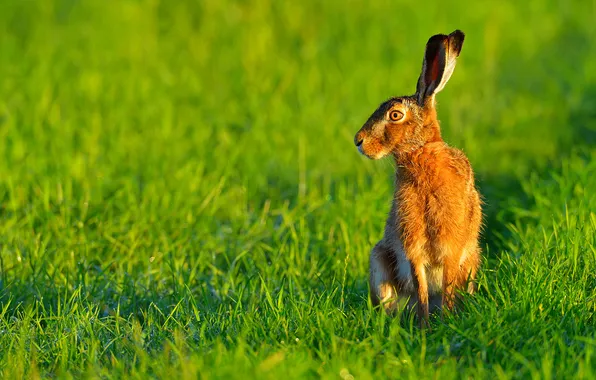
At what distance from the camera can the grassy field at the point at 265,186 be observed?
4.35 m

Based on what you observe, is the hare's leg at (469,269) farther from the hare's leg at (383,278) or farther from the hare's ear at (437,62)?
the hare's ear at (437,62)

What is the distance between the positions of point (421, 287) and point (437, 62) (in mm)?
1063

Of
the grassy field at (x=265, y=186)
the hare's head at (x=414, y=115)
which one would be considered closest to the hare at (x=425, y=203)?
the hare's head at (x=414, y=115)

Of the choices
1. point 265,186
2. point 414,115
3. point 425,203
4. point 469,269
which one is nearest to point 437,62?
point 414,115

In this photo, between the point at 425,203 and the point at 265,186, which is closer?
the point at 425,203

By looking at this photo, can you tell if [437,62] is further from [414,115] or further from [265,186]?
[265,186]

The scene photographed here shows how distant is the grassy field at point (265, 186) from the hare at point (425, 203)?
0.58ft

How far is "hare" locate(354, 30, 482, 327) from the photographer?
4.79 m

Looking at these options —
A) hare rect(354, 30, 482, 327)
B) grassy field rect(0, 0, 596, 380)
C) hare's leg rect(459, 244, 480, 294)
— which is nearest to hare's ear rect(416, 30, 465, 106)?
hare rect(354, 30, 482, 327)

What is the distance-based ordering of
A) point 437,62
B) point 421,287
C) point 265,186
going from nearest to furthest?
point 421,287, point 437,62, point 265,186

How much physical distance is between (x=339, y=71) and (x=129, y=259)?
4.05m

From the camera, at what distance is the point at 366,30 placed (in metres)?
10.2

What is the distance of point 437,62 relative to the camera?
193 inches

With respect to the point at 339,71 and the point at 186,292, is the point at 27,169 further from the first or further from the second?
the point at 339,71
